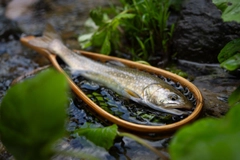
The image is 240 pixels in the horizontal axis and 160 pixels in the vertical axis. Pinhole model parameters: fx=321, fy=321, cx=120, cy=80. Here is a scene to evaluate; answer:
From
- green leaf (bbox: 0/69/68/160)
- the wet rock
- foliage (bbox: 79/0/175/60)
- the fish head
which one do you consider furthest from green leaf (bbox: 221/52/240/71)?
foliage (bbox: 79/0/175/60)

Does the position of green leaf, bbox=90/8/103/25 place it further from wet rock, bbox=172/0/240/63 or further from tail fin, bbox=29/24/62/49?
wet rock, bbox=172/0/240/63

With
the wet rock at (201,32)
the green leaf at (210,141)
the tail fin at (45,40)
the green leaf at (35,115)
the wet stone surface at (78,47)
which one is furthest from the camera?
the tail fin at (45,40)

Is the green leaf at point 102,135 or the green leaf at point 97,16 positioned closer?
the green leaf at point 102,135

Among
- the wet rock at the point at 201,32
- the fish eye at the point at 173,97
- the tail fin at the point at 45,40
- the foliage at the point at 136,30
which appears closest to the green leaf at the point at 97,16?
the foliage at the point at 136,30

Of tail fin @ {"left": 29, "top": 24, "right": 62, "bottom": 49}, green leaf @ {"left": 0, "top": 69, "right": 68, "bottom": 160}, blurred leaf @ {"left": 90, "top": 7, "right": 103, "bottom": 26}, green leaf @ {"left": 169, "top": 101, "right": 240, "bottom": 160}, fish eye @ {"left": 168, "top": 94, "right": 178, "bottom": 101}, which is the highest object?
green leaf @ {"left": 0, "top": 69, "right": 68, "bottom": 160}

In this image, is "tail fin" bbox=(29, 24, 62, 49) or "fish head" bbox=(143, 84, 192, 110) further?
"tail fin" bbox=(29, 24, 62, 49)

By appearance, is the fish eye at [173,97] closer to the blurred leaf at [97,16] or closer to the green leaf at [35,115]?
the green leaf at [35,115]

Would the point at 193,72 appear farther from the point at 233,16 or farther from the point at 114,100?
the point at 233,16

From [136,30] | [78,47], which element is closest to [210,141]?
[136,30]
